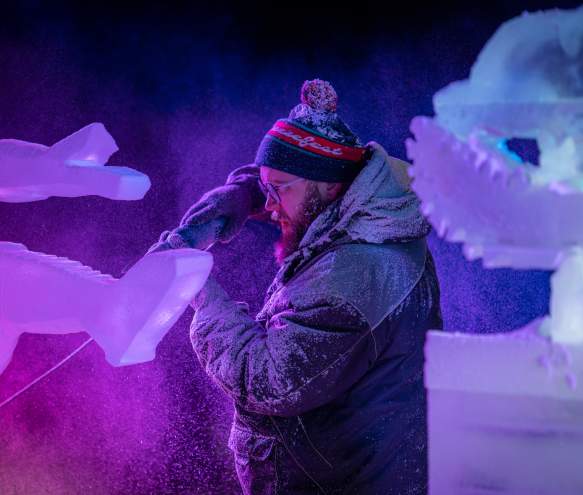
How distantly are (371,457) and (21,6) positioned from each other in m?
2.40

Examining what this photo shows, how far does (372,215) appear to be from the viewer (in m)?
1.76

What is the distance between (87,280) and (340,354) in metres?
0.69

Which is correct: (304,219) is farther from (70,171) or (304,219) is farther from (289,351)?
(70,171)

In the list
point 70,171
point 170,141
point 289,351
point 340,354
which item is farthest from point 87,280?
point 170,141

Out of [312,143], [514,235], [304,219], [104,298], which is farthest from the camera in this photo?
[304,219]

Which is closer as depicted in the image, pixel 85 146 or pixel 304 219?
pixel 85 146

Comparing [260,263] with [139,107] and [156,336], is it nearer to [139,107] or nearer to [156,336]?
[139,107]

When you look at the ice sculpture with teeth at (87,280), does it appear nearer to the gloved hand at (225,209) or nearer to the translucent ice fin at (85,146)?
the translucent ice fin at (85,146)

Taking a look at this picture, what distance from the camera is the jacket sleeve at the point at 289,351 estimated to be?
5.40 feet

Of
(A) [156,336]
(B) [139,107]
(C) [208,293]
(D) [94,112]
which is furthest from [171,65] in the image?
(A) [156,336]

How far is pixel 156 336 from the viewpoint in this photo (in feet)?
5.08

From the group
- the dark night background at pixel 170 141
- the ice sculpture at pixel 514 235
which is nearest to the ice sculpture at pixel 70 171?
the ice sculpture at pixel 514 235

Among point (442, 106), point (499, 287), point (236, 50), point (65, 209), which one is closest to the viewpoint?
point (442, 106)

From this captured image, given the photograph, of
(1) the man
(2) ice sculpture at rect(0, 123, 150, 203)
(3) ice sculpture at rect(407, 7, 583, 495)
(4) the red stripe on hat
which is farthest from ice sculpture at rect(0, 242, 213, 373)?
(3) ice sculpture at rect(407, 7, 583, 495)
